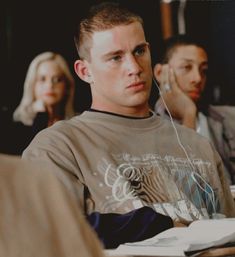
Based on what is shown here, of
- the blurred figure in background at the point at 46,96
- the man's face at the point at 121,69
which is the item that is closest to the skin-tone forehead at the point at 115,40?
the man's face at the point at 121,69

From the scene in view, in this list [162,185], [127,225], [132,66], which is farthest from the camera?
[132,66]

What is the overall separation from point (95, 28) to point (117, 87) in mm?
177

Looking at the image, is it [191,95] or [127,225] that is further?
[191,95]

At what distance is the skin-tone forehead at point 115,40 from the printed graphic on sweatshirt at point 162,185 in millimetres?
314

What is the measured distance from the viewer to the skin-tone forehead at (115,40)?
203cm

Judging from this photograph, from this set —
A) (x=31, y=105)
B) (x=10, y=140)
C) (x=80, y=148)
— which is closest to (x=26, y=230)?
(x=80, y=148)

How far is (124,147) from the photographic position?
1.95 m

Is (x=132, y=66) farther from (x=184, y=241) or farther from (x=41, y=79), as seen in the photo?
(x=41, y=79)

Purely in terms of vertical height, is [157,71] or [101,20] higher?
[101,20]

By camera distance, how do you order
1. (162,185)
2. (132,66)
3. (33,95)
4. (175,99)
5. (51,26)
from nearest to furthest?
1. (162,185)
2. (132,66)
3. (175,99)
4. (33,95)
5. (51,26)

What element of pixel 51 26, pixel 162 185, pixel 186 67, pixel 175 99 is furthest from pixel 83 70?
pixel 51 26

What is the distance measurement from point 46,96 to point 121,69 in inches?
55.1

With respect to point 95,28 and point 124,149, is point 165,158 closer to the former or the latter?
point 124,149

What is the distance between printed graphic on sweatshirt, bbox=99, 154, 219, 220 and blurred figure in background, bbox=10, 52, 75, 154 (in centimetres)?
127
